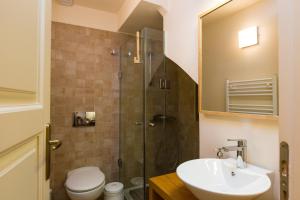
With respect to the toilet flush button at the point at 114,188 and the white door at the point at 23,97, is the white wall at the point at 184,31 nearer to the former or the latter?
the white door at the point at 23,97

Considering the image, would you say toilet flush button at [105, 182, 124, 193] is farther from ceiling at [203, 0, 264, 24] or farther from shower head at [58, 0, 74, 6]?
shower head at [58, 0, 74, 6]

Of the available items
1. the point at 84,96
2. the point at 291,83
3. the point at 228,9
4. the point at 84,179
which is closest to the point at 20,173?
the point at 291,83

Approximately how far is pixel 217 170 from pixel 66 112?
1876 millimetres

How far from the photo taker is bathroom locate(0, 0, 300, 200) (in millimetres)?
461

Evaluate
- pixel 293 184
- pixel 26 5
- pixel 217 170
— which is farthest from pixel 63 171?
pixel 293 184

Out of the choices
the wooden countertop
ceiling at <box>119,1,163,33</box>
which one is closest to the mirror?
the wooden countertop

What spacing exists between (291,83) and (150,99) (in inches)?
58.9

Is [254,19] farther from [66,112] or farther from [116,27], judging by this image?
[66,112]

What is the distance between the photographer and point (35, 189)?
66cm

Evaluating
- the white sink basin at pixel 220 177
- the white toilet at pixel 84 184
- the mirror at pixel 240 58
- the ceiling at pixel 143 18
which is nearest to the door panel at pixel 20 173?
the white sink basin at pixel 220 177

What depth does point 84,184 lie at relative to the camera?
1787mm

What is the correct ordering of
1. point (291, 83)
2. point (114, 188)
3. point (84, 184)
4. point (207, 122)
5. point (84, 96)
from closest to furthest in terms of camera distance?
point (291, 83) → point (207, 122) → point (84, 184) → point (114, 188) → point (84, 96)

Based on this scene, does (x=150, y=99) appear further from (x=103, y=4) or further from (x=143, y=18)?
(x=103, y=4)

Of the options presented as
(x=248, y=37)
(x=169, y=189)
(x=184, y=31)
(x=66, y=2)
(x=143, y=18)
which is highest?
(x=66, y=2)
